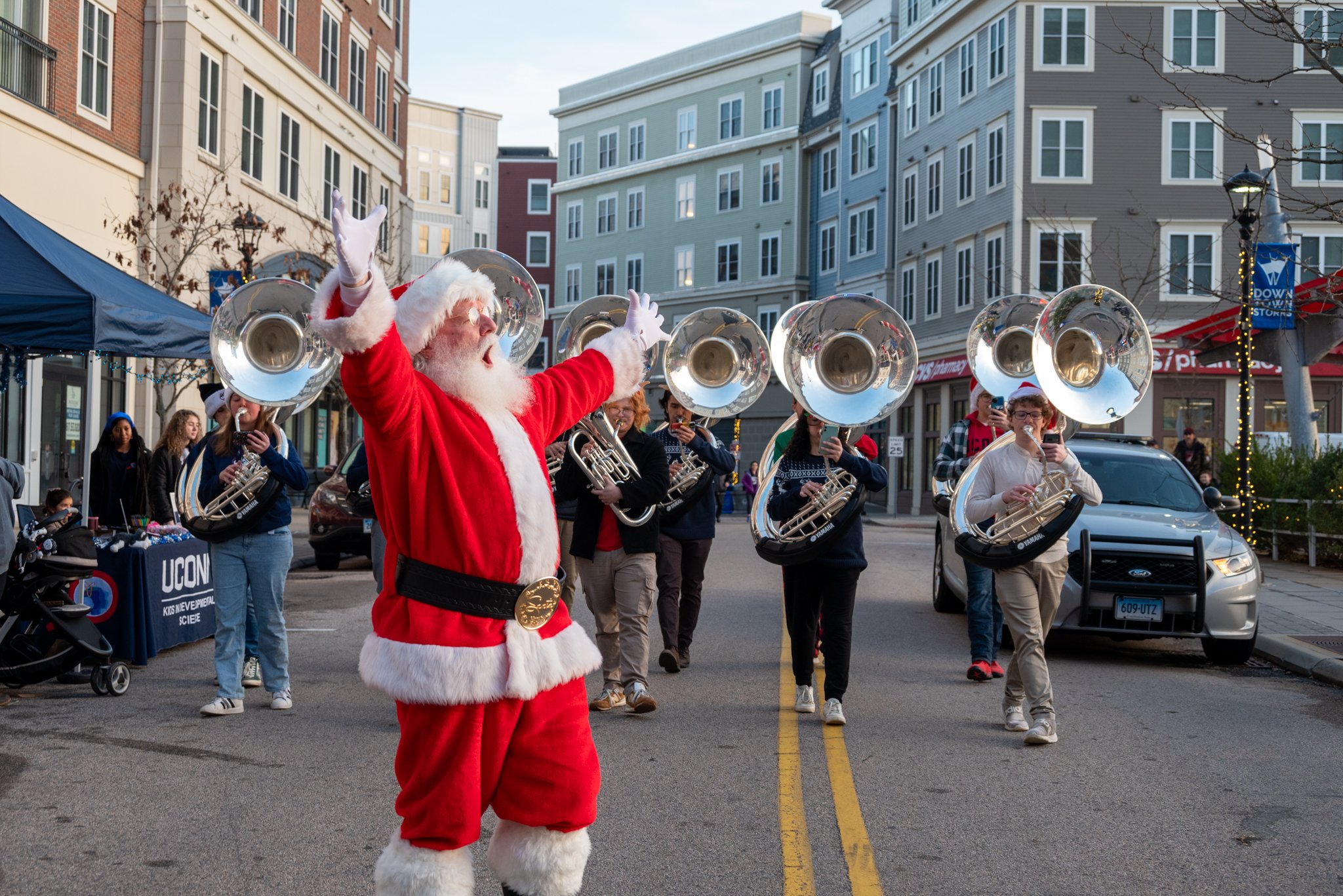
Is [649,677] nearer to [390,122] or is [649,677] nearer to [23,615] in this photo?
[23,615]

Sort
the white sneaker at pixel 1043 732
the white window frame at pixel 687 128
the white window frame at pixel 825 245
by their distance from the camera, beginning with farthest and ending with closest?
the white window frame at pixel 687 128, the white window frame at pixel 825 245, the white sneaker at pixel 1043 732

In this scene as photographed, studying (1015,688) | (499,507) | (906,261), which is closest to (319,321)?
(499,507)

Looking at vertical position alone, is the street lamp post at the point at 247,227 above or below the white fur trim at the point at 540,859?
above

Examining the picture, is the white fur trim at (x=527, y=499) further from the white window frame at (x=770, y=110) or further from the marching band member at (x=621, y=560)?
the white window frame at (x=770, y=110)

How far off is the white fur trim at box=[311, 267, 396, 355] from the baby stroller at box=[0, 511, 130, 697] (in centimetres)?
560

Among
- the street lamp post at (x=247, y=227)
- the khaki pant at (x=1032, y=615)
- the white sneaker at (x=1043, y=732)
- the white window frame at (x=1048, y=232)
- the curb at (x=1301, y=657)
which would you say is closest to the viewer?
the white sneaker at (x=1043, y=732)

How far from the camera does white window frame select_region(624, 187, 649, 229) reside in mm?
57656

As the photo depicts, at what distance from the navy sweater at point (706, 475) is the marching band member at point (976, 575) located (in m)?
1.52

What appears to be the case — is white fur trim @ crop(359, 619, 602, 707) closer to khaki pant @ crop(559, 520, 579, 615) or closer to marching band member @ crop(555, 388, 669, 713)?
marching band member @ crop(555, 388, 669, 713)

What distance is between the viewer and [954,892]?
466 cm

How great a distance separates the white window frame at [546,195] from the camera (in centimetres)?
6944

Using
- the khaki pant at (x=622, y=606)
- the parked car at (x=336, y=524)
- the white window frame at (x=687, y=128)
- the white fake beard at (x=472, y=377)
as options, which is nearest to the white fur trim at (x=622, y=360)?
the white fake beard at (x=472, y=377)

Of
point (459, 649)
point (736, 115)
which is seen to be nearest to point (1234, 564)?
point (459, 649)

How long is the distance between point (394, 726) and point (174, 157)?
715 inches
